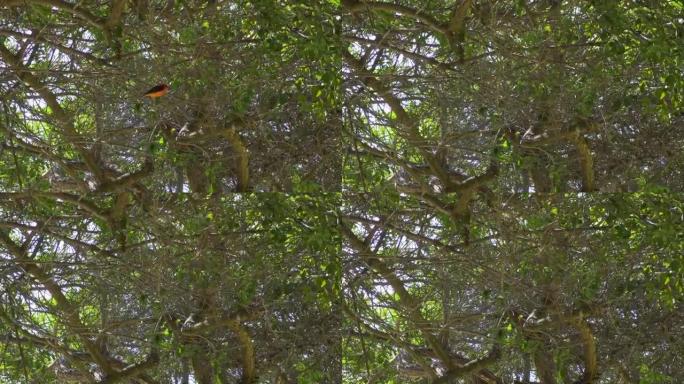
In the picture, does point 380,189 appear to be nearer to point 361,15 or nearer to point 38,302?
point 361,15

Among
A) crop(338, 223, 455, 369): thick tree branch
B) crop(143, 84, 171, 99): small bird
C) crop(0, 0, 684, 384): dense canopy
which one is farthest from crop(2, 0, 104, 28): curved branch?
crop(338, 223, 455, 369): thick tree branch

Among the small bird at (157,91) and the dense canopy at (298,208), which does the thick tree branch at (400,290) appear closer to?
the dense canopy at (298,208)

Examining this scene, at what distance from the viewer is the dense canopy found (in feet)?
13.9

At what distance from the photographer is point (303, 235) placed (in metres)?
→ 4.07

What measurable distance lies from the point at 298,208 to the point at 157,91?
0.69 meters

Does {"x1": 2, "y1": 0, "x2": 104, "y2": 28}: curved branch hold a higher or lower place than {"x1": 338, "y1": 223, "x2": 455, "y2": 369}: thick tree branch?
higher

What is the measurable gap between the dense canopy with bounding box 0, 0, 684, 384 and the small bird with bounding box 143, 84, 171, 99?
0.02m

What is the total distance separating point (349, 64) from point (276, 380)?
47.2 inches

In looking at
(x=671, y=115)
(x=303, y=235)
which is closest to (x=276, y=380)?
(x=303, y=235)

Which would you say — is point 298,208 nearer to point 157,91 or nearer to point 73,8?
point 157,91

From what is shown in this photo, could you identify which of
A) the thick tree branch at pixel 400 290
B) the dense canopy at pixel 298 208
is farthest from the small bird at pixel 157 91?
the thick tree branch at pixel 400 290

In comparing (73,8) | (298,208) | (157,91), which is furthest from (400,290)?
(73,8)

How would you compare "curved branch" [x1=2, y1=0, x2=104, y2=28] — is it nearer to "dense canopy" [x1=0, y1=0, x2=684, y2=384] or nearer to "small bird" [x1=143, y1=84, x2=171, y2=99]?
"dense canopy" [x1=0, y1=0, x2=684, y2=384]

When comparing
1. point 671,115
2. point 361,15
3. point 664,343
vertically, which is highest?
point 361,15
